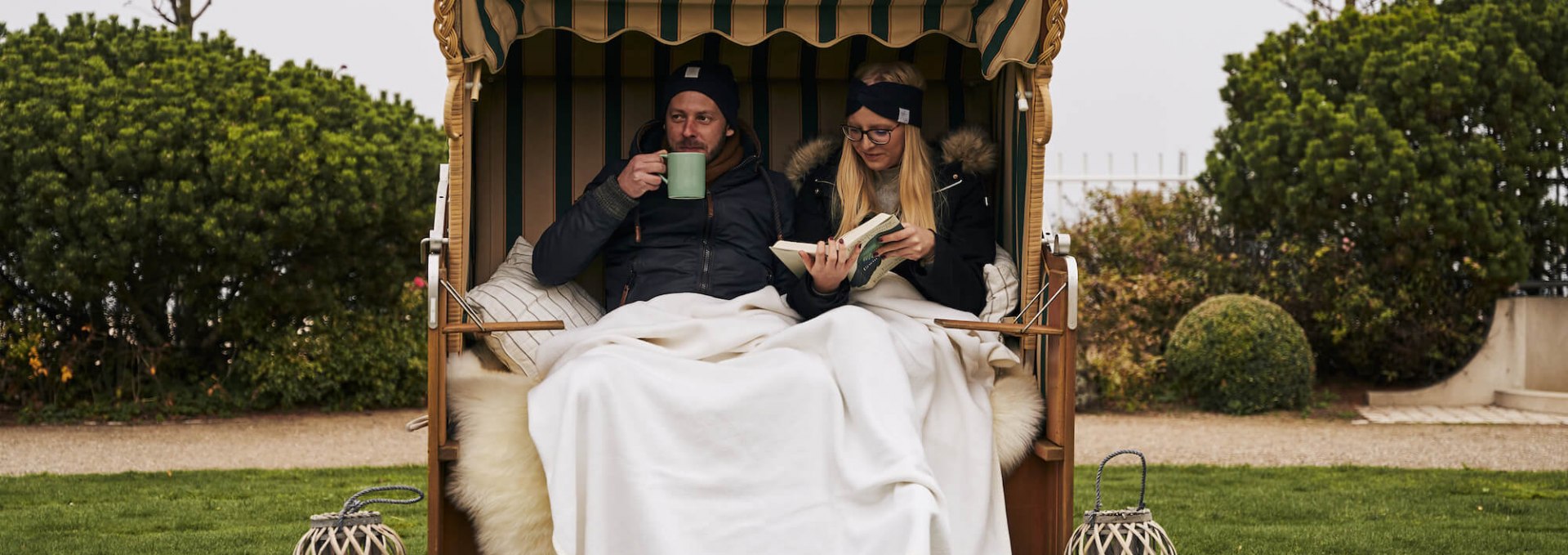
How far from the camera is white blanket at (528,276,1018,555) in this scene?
10.9 feet

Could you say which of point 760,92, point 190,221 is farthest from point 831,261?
point 190,221

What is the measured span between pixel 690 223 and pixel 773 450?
107cm

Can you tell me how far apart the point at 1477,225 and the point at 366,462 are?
7257mm

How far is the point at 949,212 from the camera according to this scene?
4285 mm

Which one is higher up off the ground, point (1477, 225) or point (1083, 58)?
point (1083, 58)

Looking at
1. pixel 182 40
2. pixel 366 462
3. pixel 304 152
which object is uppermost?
pixel 182 40

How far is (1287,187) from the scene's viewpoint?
10.3 m

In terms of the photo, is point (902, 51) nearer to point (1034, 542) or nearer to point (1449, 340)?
point (1034, 542)

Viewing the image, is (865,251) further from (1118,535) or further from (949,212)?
(1118,535)

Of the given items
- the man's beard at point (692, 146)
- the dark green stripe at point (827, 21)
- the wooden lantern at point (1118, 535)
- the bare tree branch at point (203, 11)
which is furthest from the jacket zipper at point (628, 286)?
the bare tree branch at point (203, 11)

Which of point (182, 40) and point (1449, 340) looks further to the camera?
point (1449, 340)

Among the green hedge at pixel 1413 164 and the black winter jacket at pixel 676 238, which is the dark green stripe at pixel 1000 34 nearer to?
the black winter jacket at pixel 676 238

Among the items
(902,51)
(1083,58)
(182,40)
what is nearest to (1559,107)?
(1083,58)

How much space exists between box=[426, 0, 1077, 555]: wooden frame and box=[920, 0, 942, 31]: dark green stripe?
45 centimetres
